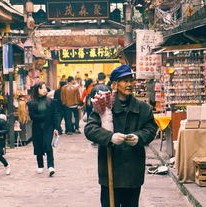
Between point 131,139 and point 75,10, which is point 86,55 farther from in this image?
point 131,139

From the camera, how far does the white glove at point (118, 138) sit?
633 centimetres

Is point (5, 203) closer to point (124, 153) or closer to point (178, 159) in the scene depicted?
point (178, 159)

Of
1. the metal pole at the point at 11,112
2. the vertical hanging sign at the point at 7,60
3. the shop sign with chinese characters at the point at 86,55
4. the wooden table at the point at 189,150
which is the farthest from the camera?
the shop sign with chinese characters at the point at 86,55

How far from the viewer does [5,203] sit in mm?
10875

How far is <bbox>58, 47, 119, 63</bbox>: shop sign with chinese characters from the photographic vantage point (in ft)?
152

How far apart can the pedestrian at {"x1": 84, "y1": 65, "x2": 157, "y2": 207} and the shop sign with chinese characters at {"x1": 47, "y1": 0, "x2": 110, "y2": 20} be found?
29.5 metres

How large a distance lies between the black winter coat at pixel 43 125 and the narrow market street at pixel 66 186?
597 mm

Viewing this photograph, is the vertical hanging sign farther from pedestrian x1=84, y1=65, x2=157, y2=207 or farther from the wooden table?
pedestrian x1=84, y1=65, x2=157, y2=207

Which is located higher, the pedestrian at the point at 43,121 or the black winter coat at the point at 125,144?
the black winter coat at the point at 125,144

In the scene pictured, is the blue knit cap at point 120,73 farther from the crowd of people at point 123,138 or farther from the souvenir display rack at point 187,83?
the souvenir display rack at point 187,83

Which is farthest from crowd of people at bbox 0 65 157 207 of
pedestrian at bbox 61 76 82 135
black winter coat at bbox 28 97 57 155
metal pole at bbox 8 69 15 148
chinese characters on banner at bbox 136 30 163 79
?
pedestrian at bbox 61 76 82 135

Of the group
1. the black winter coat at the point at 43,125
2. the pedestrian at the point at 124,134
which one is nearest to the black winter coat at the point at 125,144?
the pedestrian at the point at 124,134

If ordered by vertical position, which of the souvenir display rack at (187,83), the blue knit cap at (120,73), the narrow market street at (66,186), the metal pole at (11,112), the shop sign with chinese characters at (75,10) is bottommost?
the narrow market street at (66,186)

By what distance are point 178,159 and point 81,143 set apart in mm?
9811
